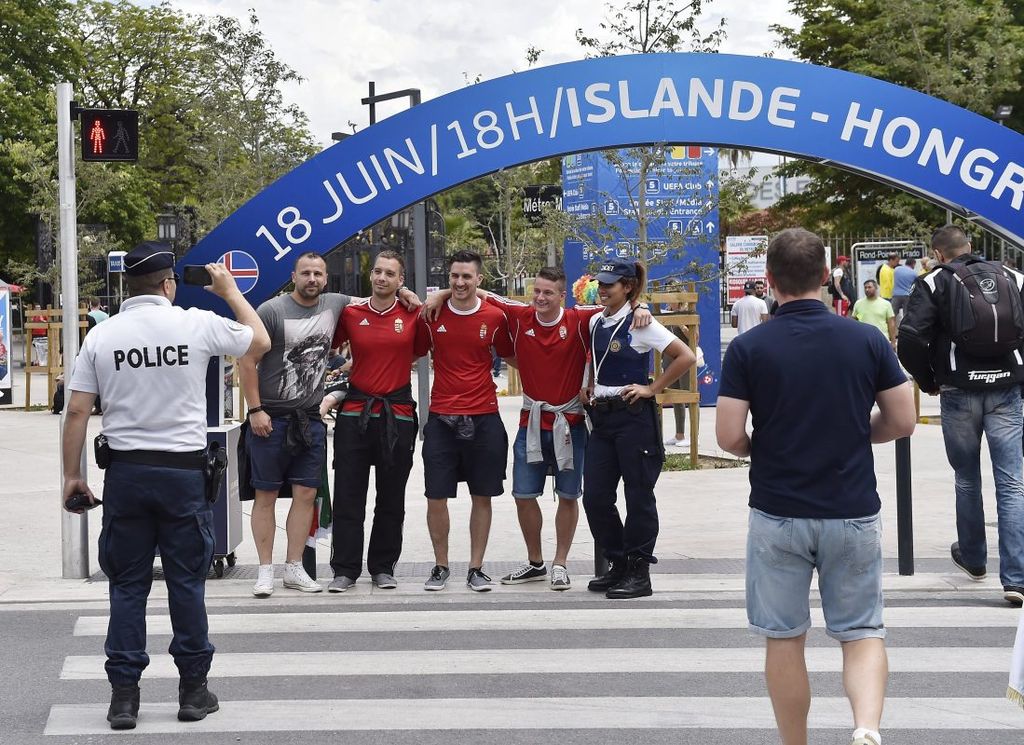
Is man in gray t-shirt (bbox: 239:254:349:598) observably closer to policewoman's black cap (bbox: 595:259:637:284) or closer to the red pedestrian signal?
policewoman's black cap (bbox: 595:259:637:284)

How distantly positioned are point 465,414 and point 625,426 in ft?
3.16

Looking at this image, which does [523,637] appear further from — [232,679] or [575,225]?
[575,225]

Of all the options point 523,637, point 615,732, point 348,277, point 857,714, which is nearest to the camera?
point 857,714

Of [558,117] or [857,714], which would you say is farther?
[558,117]

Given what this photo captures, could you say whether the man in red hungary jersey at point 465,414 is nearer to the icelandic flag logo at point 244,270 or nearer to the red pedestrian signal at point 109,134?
the icelandic flag logo at point 244,270

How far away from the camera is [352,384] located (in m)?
8.05

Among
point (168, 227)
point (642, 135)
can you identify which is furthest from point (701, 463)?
point (168, 227)

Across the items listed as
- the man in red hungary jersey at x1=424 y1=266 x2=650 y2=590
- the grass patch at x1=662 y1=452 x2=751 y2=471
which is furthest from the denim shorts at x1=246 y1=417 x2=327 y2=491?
the grass patch at x1=662 y1=452 x2=751 y2=471

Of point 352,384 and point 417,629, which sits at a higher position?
point 352,384

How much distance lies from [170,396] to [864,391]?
107 inches

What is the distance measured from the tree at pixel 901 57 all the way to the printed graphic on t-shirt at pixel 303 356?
20614mm

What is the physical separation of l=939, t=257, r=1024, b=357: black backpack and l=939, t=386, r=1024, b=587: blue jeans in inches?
11.1

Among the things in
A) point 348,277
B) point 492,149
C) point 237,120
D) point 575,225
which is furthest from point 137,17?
point 492,149

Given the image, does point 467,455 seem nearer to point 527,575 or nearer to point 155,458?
point 527,575
